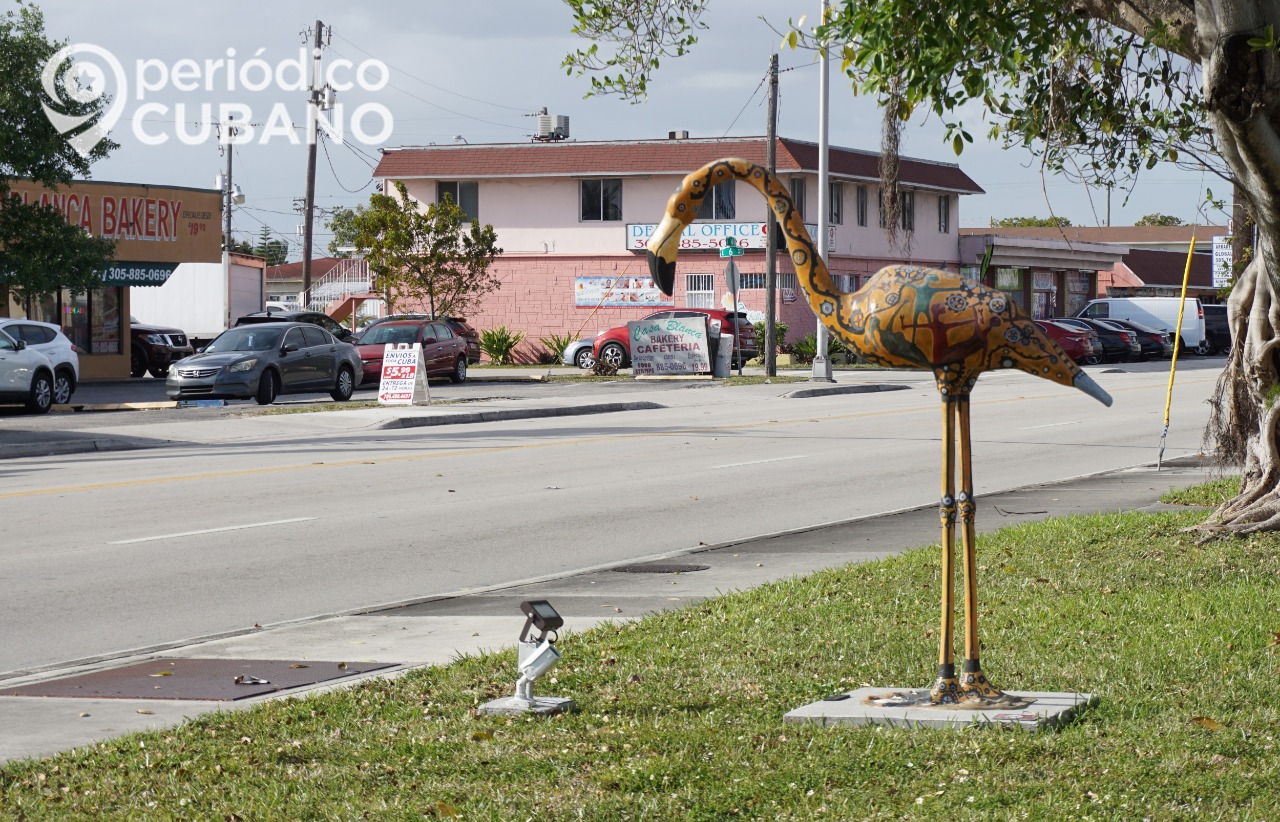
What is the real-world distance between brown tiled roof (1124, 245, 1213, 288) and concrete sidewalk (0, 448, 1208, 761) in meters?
64.5

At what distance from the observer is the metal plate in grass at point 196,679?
743cm

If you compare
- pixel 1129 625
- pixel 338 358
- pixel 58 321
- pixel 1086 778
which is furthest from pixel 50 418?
pixel 1086 778

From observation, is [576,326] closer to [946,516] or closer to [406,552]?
[406,552]

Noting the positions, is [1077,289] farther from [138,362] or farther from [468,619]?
[468,619]

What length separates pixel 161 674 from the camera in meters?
7.87

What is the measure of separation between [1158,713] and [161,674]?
15.4ft

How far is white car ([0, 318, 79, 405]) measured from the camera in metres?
28.3

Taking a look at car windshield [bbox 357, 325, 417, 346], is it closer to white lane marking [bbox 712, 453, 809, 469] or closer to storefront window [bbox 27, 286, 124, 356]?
A: storefront window [bbox 27, 286, 124, 356]

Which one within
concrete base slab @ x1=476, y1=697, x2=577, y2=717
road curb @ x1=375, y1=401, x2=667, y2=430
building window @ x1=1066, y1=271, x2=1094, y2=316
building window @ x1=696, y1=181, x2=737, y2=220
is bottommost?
concrete base slab @ x1=476, y1=697, x2=577, y2=717

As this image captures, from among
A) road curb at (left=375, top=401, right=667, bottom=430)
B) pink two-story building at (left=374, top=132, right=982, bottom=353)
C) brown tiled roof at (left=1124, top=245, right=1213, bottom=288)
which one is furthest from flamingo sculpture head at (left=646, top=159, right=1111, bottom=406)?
brown tiled roof at (left=1124, top=245, right=1213, bottom=288)

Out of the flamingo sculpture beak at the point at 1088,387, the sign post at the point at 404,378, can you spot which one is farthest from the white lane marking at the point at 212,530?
the sign post at the point at 404,378

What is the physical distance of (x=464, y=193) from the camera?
54.1 metres

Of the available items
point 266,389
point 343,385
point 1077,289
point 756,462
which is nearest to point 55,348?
point 266,389

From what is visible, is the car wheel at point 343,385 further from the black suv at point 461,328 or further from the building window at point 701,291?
the building window at point 701,291
